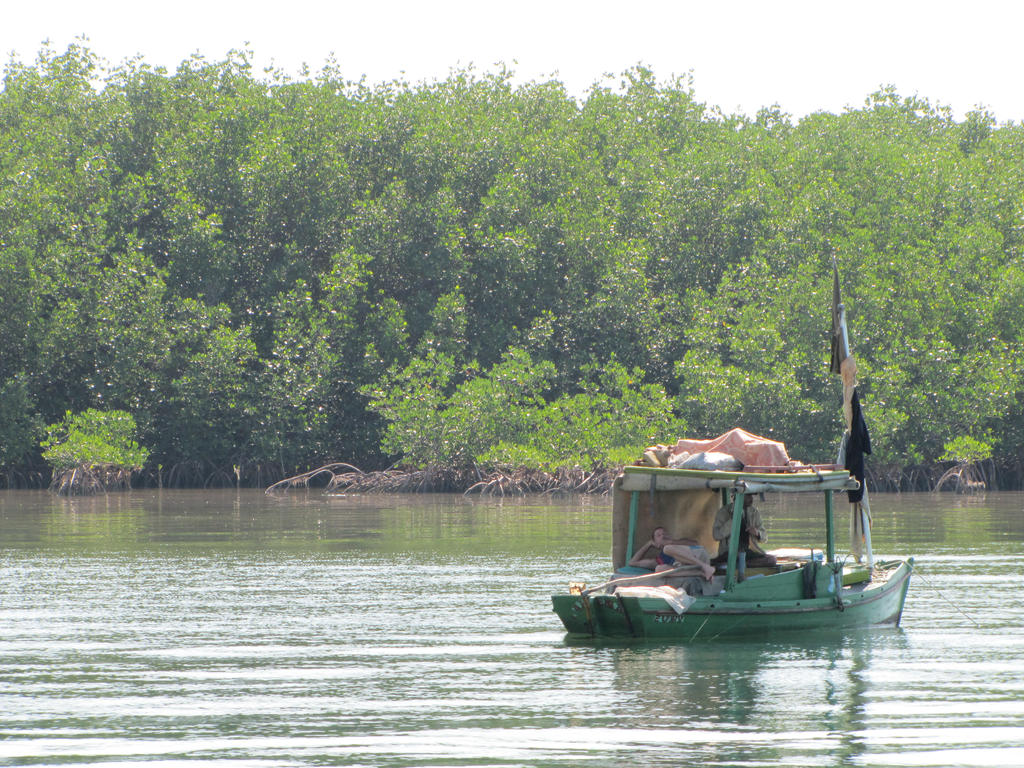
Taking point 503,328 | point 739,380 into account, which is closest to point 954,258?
point 739,380

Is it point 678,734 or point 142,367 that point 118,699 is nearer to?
point 678,734

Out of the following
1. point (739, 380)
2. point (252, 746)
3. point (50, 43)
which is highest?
point (50, 43)

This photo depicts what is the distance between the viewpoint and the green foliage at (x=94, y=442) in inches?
1907

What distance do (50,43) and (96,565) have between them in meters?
47.4

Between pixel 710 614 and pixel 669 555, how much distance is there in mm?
827

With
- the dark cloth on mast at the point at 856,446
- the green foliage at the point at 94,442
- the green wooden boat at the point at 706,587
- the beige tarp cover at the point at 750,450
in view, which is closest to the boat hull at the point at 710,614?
the green wooden boat at the point at 706,587

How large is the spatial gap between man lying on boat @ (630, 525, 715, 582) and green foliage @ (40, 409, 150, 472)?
33.8m

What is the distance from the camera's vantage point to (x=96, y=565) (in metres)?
25.9

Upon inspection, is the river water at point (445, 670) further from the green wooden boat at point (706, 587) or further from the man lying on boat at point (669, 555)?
the man lying on boat at point (669, 555)

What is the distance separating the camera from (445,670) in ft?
51.7

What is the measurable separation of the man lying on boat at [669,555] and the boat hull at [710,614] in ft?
1.39

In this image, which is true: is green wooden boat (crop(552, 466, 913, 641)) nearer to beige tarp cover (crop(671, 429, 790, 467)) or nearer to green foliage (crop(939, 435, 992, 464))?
beige tarp cover (crop(671, 429, 790, 467))

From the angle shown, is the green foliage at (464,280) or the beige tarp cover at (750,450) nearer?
the beige tarp cover at (750,450)

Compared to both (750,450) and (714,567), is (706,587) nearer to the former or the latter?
(714,567)
